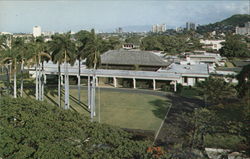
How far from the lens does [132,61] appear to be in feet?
196

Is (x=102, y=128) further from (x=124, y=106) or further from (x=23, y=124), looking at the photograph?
(x=124, y=106)

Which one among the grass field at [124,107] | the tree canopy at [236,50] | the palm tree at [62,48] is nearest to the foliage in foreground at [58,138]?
the grass field at [124,107]

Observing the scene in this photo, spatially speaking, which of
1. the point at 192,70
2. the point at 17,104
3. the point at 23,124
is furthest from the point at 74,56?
the point at 192,70

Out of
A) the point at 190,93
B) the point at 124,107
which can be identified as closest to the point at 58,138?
the point at 124,107

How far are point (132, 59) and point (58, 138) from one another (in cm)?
4342

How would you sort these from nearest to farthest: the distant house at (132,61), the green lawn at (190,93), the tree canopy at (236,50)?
the green lawn at (190,93), the distant house at (132,61), the tree canopy at (236,50)

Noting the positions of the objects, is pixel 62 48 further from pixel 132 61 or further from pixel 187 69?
pixel 187 69

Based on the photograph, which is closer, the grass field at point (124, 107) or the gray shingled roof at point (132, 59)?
the grass field at point (124, 107)

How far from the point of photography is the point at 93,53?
34.1 metres

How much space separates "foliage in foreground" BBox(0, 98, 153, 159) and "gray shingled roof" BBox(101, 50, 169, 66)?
3834 cm

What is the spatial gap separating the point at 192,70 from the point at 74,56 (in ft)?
92.9

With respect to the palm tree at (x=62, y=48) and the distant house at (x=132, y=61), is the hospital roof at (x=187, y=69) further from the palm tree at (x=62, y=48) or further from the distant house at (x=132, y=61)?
the palm tree at (x=62, y=48)

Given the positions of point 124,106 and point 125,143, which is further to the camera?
point 124,106

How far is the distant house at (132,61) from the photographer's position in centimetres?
5837
